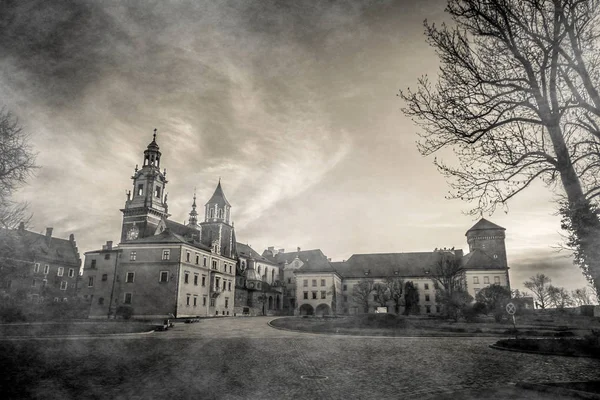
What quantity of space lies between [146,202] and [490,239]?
61.1 m

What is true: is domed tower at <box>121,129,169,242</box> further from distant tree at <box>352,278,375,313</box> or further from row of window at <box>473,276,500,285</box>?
row of window at <box>473,276,500,285</box>

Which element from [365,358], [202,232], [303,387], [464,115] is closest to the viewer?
[303,387]

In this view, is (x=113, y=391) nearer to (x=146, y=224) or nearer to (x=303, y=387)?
(x=303, y=387)

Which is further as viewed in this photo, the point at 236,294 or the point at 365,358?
the point at 236,294

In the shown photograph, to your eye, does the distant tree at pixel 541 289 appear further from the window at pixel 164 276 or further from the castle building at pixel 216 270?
the window at pixel 164 276

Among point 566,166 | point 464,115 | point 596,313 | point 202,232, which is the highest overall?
point 202,232

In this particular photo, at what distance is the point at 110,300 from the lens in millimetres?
43844

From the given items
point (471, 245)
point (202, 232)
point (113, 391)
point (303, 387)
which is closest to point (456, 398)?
point (303, 387)

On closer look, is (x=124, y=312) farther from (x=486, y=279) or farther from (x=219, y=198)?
(x=486, y=279)

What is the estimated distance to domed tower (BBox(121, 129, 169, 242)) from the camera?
49688mm

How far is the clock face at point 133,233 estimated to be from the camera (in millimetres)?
49169

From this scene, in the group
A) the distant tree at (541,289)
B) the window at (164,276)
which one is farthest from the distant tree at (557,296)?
the window at (164,276)

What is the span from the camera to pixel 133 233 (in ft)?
163

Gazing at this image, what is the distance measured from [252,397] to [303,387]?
1.36 m
